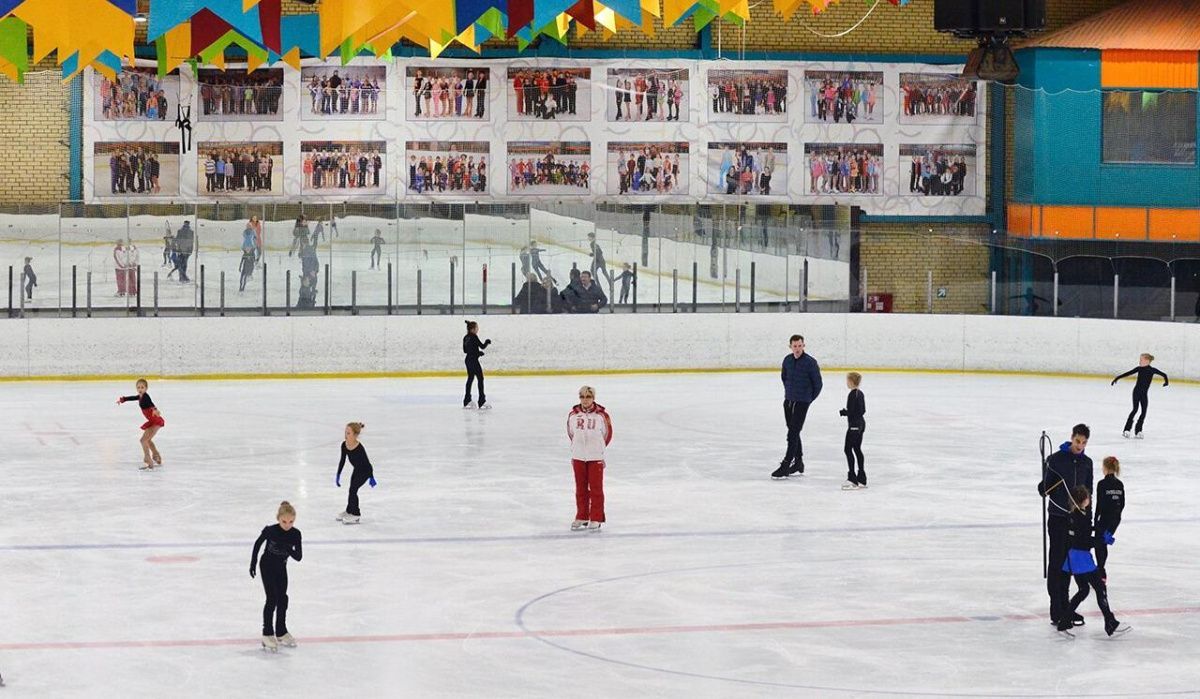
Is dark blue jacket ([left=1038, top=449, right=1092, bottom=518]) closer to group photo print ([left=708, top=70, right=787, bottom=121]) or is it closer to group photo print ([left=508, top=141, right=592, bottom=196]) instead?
group photo print ([left=508, top=141, right=592, bottom=196])

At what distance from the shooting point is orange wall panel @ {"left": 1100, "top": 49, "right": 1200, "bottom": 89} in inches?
1277

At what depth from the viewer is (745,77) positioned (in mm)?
33188

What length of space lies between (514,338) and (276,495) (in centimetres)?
1256

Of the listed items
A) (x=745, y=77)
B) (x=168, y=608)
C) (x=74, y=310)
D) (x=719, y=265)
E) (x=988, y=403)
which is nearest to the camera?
(x=168, y=608)

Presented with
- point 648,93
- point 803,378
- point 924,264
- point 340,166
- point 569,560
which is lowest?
point 569,560

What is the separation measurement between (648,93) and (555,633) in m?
22.2

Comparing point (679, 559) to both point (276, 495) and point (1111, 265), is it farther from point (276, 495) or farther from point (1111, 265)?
point (1111, 265)

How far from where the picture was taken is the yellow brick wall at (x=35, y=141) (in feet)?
104

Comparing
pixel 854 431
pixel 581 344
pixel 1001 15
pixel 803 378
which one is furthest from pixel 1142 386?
pixel 581 344

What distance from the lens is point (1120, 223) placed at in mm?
31969

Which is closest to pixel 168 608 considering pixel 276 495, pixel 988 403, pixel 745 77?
pixel 276 495

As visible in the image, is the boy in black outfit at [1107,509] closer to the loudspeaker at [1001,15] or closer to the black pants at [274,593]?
the black pants at [274,593]

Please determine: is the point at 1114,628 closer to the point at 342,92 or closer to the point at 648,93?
the point at 648,93

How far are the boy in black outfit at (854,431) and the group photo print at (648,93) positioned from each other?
15.5 metres
